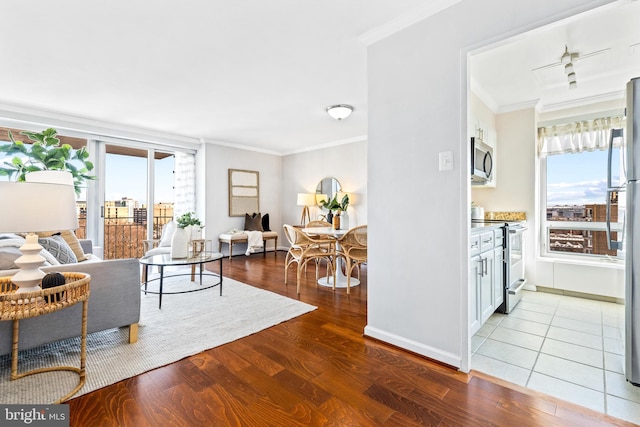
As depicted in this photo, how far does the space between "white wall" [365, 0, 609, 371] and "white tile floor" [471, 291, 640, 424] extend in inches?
17.1

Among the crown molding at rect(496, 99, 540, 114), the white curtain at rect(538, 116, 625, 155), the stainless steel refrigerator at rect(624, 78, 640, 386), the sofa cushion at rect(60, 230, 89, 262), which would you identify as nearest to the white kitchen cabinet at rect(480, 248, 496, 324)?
the stainless steel refrigerator at rect(624, 78, 640, 386)

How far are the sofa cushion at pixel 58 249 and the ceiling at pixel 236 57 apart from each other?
1.62 m

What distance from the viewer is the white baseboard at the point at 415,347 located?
1.85 metres

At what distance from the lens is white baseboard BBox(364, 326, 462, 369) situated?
6.06ft

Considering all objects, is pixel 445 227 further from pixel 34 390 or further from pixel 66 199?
pixel 34 390

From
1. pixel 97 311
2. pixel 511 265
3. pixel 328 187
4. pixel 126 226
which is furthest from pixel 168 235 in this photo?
pixel 511 265

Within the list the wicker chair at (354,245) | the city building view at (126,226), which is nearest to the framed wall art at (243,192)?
the city building view at (126,226)

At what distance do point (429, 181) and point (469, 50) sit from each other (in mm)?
801

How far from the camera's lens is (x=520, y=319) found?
2.71 meters

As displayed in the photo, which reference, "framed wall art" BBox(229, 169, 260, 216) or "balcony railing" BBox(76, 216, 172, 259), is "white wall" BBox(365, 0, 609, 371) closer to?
"framed wall art" BBox(229, 169, 260, 216)

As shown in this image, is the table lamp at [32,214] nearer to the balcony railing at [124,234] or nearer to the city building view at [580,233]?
the balcony railing at [124,234]

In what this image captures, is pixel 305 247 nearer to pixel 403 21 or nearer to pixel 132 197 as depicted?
pixel 403 21

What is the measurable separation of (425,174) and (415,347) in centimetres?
116

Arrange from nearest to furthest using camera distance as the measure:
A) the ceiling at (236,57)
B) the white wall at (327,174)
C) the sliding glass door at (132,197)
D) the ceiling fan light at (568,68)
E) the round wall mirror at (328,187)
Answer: the ceiling at (236,57) < the ceiling fan light at (568,68) < the sliding glass door at (132,197) < the white wall at (327,174) < the round wall mirror at (328,187)
